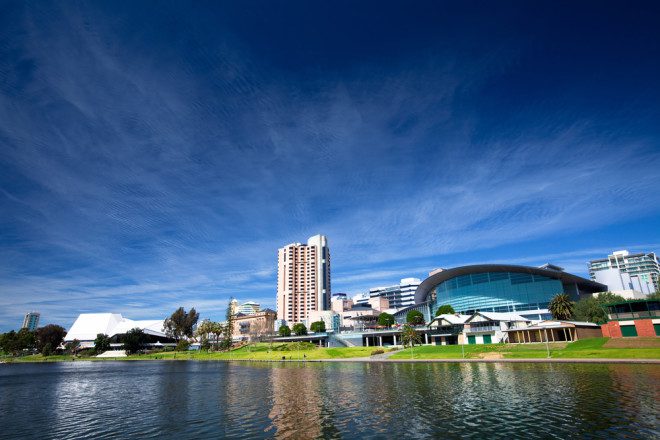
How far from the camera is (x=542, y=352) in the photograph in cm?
6975

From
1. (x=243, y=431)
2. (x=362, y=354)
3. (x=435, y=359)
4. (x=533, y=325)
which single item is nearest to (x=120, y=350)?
(x=362, y=354)

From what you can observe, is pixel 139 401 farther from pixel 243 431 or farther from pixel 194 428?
pixel 243 431

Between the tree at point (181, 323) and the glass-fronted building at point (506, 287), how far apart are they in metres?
126

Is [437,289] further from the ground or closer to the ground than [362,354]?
further from the ground

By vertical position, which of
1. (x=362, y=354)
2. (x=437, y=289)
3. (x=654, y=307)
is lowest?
(x=362, y=354)

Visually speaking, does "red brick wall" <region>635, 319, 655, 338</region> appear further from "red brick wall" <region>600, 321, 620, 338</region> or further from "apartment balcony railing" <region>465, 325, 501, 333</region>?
"apartment balcony railing" <region>465, 325, 501, 333</region>

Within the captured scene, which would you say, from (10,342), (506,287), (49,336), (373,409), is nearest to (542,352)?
(373,409)

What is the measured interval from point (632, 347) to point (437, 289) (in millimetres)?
102987

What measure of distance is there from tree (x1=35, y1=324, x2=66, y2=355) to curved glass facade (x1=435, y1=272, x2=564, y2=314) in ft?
623

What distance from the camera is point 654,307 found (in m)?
71.7

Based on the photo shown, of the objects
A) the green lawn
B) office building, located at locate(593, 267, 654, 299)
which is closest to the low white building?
the green lawn

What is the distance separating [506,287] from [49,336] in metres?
211

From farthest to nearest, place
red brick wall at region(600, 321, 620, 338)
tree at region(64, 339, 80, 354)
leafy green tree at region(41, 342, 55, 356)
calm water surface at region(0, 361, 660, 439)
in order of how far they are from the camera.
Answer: tree at region(64, 339, 80, 354) → leafy green tree at region(41, 342, 55, 356) → red brick wall at region(600, 321, 620, 338) → calm water surface at region(0, 361, 660, 439)

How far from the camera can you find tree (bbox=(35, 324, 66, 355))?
187875 millimetres
